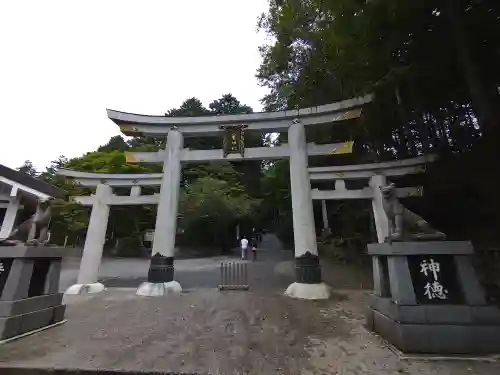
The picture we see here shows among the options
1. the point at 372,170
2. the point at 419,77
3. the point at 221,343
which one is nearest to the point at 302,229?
the point at 372,170

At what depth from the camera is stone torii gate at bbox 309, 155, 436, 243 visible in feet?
31.2

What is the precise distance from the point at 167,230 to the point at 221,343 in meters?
5.33

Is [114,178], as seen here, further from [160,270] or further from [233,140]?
[233,140]

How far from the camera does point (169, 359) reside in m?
3.53

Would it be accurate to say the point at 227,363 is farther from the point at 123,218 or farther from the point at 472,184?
the point at 123,218

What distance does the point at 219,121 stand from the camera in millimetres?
9922

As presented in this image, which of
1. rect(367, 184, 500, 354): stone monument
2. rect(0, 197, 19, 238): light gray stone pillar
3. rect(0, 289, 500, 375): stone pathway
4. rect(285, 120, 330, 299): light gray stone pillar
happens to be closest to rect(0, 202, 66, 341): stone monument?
rect(0, 289, 500, 375): stone pathway

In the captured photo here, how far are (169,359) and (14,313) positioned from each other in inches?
108

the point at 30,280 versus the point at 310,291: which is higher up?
the point at 30,280

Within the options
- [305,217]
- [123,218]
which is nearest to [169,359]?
[305,217]

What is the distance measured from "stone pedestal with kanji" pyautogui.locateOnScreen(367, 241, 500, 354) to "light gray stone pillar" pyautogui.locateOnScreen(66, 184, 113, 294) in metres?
8.51

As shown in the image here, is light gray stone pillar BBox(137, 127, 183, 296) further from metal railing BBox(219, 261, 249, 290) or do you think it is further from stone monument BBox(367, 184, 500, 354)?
stone monument BBox(367, 184, 500, 354)

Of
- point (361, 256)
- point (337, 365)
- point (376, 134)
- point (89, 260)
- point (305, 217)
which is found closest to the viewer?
point (337, 365)

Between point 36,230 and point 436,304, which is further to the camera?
point 36,230
